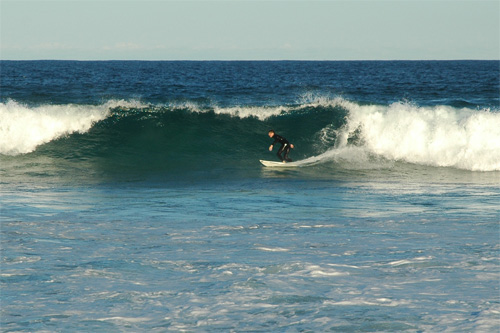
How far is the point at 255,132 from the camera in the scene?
2062 centimetres

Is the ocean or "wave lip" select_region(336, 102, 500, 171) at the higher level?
"wave lip" select_region(336, 102, 500, 171)

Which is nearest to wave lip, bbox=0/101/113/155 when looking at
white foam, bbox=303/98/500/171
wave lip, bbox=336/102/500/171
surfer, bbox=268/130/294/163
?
surfer, bbox=268/130/294/163

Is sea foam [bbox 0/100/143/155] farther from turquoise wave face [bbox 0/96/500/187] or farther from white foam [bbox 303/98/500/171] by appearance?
white foam [bbox 303/98/500/171]

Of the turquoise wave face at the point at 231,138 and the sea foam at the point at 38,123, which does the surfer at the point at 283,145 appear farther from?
the sea foam at the point at 38,123

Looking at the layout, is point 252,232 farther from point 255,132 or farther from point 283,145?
point 255,132

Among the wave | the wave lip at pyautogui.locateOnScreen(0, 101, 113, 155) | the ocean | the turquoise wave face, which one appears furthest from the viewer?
the wave lip at pyautogui.locateOnScreen(0, 101, 113, 155)

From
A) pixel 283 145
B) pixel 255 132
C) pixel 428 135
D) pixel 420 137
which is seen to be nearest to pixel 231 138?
pixel 255 132

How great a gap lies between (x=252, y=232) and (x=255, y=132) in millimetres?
12839

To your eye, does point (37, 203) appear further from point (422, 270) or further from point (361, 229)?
point (422, 270)

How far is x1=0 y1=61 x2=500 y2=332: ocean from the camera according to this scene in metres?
5.12

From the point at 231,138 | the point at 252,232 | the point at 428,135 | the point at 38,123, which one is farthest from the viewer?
the point at 231,138

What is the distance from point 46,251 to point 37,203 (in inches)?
137

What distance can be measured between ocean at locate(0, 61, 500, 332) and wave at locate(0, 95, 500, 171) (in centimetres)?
10

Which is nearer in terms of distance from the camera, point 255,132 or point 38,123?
point 38,123
